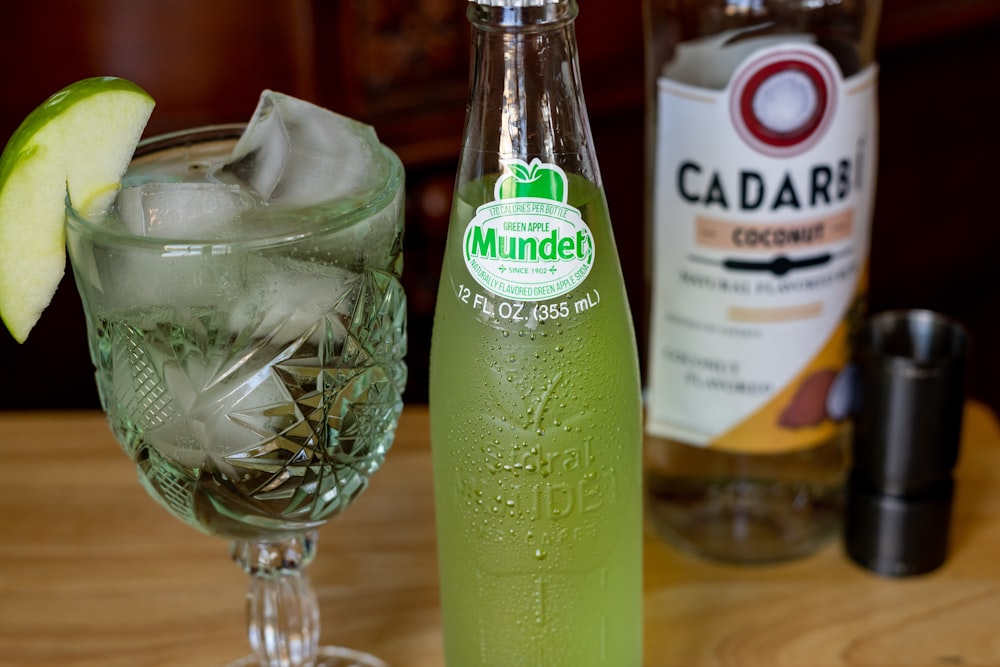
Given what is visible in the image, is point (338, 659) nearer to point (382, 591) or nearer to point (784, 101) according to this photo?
point (382, 591)

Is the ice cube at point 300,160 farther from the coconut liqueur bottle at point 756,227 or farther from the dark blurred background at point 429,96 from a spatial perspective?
the dark blurred background at point 429,96

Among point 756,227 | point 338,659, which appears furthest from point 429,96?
point 338,659

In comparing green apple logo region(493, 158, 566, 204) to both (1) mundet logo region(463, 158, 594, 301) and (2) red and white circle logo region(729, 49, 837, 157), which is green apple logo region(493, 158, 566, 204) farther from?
(2) red and white circle logo region(729, 49, 837, 157)

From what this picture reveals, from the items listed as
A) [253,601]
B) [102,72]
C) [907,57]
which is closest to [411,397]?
[102,72]

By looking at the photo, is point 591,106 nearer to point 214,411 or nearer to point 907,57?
point 907,57

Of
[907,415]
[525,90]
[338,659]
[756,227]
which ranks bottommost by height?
[338,659]

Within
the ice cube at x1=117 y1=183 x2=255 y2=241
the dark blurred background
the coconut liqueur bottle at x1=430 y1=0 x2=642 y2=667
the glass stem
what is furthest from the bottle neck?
the dark blurred background
